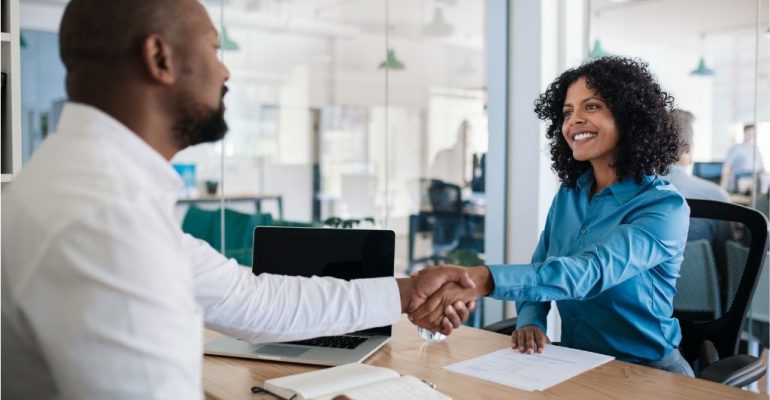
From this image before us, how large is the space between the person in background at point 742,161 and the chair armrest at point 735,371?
6.22 ft

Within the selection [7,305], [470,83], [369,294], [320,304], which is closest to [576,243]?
[369,294]

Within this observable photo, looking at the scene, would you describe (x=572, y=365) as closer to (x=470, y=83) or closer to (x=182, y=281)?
(x=182, y=281)

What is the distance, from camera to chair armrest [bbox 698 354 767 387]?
5.43 feet

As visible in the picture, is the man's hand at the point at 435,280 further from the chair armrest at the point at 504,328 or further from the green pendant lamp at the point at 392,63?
the green pendant lamp at the point at 392,63

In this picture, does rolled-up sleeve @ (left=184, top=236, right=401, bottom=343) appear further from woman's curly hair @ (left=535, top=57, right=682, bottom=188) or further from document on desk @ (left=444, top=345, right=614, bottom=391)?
woman's curly hair @ (left=535, top=57, right=682, bottom=188)

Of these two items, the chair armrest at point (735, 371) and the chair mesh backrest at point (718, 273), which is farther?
the chair mesh backrest at point (718, 273)

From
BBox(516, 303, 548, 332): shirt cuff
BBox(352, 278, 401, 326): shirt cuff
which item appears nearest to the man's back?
BBox(352, 278, 401, 326): shirt cuff

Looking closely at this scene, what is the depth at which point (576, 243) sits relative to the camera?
6.77 feet

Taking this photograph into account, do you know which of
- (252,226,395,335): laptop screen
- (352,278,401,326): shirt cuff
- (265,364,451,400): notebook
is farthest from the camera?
(252,226,395,335): laptop screen

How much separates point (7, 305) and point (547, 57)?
2666 mm

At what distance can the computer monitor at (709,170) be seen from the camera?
3525mm

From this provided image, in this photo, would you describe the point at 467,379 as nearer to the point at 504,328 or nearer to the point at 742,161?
the point at 504,328

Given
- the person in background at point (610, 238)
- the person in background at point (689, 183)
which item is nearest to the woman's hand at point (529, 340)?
the person in background at point (610, 238)

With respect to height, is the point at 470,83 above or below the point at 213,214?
above
